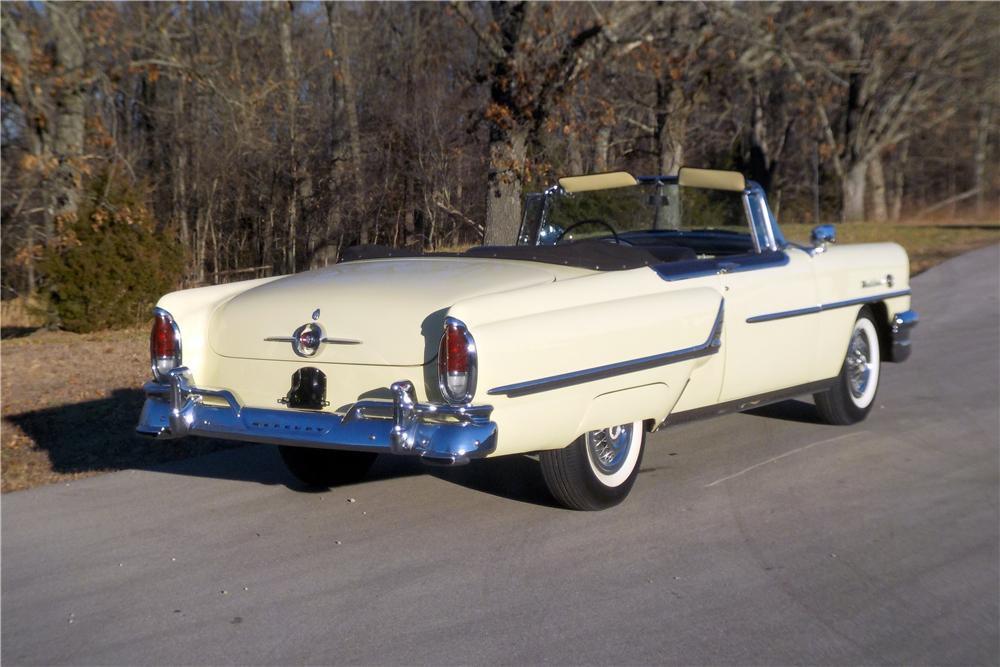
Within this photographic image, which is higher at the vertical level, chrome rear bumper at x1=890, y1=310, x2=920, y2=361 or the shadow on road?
chrome rear bumper at x1=890, y1=310, x2=920, y2=361

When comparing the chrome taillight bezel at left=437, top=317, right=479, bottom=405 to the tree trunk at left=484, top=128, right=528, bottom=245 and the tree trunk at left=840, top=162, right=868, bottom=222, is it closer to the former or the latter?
the tree trunk at left=484, top=128, right=528, bottom=245

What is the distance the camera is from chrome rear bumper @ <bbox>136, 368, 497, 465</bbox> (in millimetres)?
4543

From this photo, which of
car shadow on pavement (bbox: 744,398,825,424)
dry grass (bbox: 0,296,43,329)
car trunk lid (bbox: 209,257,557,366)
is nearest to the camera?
car trunk lid (bbox: 209,257,557,366)

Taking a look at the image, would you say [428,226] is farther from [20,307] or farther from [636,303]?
[636,303]

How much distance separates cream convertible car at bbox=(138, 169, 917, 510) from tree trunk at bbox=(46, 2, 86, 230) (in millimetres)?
7368

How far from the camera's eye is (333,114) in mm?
15555

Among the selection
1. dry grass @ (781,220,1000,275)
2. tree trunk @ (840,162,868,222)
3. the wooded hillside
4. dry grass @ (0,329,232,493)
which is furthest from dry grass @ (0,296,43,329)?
tree trunk @ (840,162,868,222)

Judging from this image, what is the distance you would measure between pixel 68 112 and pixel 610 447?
1139 centimetres

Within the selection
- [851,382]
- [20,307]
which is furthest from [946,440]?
[20,307]

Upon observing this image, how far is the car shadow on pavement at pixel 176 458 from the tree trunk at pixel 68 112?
4.78 metres

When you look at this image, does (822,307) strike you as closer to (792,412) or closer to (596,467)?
(792,412)

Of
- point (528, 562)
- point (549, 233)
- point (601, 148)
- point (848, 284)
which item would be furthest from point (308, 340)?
point (601, 148)

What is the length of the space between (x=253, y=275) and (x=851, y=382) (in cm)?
815

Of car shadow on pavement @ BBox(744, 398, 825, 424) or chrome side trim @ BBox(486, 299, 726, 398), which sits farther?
car shadow on pavement @ BBox(744, 398, 825, 424)
